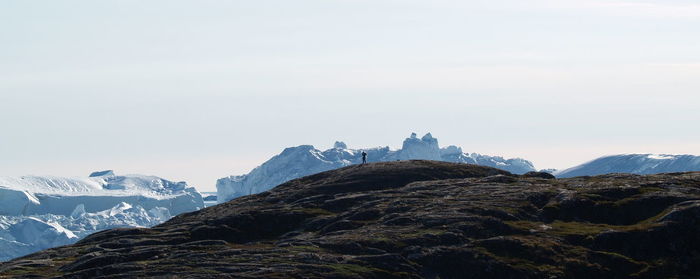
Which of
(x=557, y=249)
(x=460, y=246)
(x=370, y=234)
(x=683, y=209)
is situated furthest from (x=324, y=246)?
(x=683, y=209)

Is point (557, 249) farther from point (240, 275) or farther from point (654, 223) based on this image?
point (240, 275)

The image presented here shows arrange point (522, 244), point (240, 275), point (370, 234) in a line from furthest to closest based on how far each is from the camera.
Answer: point (370, 234)
point (522, 244)
point (240, 275)

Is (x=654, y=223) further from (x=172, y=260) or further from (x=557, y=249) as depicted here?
(x=172, y=260)

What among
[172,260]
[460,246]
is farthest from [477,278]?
[172,260]

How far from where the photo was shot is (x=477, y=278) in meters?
166

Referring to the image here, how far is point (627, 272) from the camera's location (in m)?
166

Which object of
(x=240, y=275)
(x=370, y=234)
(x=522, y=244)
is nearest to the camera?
(x=240, y=275)

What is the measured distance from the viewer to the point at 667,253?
17075 centimetres

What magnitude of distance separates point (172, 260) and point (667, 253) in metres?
78.8

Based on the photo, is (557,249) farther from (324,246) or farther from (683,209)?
(324,246)

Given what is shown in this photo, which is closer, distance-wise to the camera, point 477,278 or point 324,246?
point 477,278

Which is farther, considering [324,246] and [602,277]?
[324,246]

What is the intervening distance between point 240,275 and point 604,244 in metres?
58.8

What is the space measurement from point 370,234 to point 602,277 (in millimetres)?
41749
